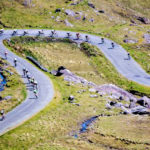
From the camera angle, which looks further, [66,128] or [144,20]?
[144,20]

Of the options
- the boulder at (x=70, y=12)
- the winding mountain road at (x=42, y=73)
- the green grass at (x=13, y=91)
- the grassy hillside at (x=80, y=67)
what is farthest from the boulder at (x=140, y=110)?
the boulder at (x=70, y=12)

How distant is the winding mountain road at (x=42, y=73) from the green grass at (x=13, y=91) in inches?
42.0

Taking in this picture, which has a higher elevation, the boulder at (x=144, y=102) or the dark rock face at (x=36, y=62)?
the dark rock face at (x=36, y=62)

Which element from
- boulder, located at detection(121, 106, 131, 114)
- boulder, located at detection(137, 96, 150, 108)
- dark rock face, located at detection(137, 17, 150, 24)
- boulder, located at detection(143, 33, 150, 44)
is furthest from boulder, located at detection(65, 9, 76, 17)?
boulder, located at detection(121, 106, 131, 114)

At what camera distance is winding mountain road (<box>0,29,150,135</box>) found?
47.2m

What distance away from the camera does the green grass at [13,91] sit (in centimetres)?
5097

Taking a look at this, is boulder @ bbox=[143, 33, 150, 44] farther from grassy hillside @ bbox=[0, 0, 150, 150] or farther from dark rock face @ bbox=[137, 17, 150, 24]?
dark rock face @ bbox=[137, 17, 150, 24]

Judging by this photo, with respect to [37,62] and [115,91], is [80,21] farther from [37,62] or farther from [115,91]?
[115,91]

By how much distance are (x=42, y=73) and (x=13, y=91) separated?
497 inches

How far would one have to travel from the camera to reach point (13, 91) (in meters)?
56.4

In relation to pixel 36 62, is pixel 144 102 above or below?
below

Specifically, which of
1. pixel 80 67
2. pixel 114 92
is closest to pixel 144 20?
pixel 80 67

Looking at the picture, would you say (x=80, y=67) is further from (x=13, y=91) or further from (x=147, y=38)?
(x=147, y=38)

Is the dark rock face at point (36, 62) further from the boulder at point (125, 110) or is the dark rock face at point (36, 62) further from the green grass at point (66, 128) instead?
the boulder at point (125, 110)
